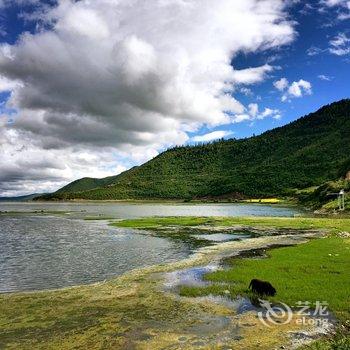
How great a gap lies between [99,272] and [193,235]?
32339 mm

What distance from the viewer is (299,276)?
31.8 m

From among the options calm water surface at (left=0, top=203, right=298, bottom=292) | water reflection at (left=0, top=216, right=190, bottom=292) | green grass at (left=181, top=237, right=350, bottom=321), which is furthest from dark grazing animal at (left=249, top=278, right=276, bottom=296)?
water reflection at (left=0, top=216, right=190, bottom=292)

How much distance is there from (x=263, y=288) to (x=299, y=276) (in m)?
6.35

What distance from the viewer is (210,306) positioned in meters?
25.0

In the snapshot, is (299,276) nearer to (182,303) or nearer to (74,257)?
(182,303)

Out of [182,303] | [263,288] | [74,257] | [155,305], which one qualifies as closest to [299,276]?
[263,288]

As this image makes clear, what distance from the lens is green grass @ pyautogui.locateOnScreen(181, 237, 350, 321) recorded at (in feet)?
83.7

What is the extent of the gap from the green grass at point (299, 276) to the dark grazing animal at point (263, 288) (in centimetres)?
50

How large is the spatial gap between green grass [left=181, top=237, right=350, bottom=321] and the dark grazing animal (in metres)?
0.50

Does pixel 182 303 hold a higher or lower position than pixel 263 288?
lower

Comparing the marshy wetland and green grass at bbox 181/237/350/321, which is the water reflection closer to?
the marshy wetland

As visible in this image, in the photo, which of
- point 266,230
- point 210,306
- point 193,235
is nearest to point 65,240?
point 193,235

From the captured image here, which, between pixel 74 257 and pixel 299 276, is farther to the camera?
pixel 74 257

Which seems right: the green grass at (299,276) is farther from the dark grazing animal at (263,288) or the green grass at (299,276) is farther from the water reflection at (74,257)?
the water reflection at (74,257)
